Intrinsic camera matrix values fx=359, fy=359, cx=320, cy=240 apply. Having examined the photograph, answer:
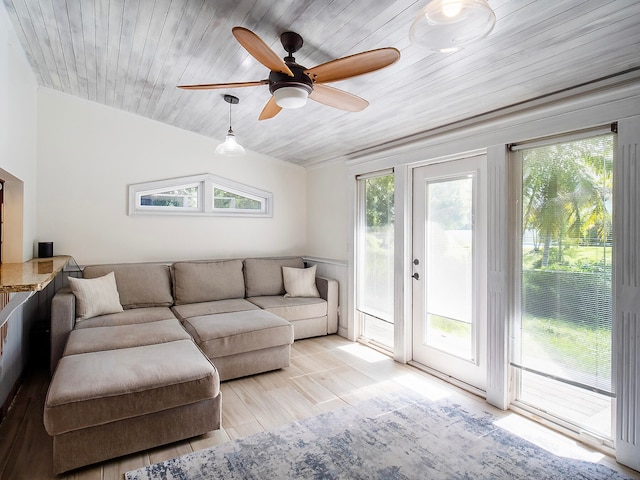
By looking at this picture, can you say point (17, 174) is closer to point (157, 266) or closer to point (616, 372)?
point (157, 266)

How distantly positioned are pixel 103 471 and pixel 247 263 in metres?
2.79

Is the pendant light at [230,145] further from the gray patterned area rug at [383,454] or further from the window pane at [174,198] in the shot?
the gray patterned area rug at [383,454]

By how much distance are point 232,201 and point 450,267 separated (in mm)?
2928

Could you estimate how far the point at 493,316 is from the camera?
2791mm

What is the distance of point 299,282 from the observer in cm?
457

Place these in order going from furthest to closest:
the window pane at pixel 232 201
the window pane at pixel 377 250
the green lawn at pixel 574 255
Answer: the window pane at pixel 232 201
the window pane at pixel 377 250
the green lawn at pixel 574 255

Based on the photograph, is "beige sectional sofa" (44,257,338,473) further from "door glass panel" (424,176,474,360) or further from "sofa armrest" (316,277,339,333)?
"door glass panel" (424,176,474,360)

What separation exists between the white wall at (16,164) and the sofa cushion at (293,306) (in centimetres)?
216

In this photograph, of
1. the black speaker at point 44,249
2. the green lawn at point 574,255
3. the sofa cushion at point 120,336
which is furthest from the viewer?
the black speaker at point 44,249

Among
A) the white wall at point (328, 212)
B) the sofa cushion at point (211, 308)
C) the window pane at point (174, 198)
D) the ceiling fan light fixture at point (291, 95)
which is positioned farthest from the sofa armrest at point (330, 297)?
the ceiling fan light fixture at point (291, 95)

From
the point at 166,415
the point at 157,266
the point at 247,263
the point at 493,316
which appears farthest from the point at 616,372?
the point at 157,266

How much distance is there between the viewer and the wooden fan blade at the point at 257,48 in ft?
5.15

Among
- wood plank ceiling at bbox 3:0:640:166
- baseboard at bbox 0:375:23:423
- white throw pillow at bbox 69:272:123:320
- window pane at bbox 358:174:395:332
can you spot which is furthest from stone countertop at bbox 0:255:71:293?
window pane at bbox 358:174:395:332

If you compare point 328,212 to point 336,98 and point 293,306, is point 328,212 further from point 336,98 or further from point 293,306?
point 336,98
